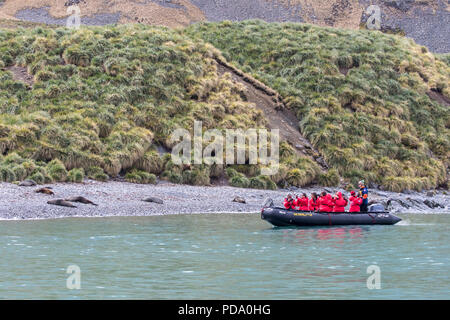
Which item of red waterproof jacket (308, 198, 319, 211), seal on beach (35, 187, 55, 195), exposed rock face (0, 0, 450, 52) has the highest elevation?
exposed rock face (0, 0, 450, 52)

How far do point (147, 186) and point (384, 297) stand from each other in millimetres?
20276

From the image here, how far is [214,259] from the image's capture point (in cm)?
1852

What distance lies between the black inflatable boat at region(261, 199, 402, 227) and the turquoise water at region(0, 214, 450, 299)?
44 centimetres

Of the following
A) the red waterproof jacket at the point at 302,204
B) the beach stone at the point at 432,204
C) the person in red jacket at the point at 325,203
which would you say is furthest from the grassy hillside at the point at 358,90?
the red waterproof jacket at the point at 302,204

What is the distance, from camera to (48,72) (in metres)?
42.2

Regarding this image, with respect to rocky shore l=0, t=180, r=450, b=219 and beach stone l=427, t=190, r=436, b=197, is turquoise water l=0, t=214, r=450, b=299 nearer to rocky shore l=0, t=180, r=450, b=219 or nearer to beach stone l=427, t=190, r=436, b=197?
rocky shore l=0, t=180, r=450, b=219

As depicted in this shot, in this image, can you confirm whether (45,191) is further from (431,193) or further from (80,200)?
(431,193)

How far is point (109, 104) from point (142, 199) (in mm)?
11242

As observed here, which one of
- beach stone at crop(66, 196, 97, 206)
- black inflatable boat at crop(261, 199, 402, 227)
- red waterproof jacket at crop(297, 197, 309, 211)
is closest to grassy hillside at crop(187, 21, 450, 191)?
black inflatable boat at crop(261, 199, 402, 227)

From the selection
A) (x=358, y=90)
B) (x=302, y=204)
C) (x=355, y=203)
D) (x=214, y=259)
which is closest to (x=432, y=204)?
(x=355, y=203)

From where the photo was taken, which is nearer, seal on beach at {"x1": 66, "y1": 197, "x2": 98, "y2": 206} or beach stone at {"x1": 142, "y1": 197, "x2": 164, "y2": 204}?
seal on beach at {"x1": 66, "y1": 197, "x2": 98, "y2": 206}

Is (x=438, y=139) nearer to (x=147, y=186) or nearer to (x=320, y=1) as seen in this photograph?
(x=147, y=186)

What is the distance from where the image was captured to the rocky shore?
2662 cm

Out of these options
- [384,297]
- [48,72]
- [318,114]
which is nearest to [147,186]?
[48,72]
